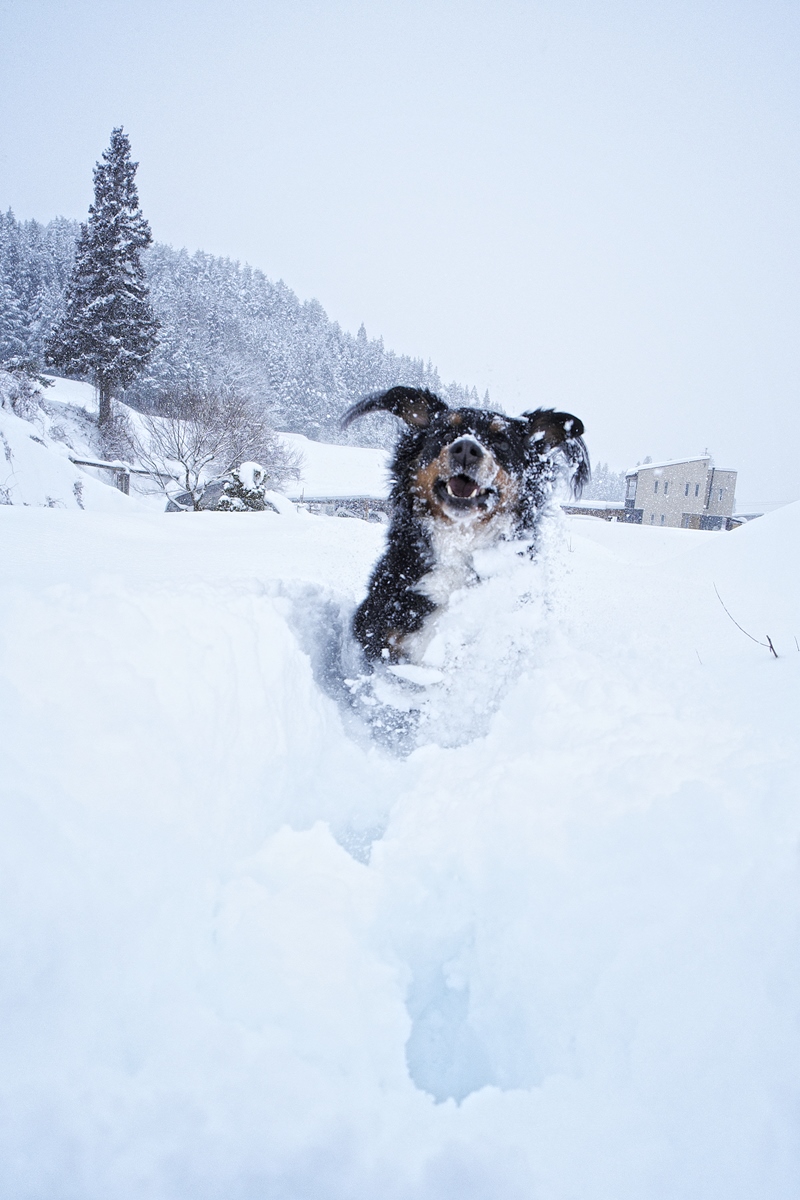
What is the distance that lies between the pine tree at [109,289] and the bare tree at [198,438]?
4.22m

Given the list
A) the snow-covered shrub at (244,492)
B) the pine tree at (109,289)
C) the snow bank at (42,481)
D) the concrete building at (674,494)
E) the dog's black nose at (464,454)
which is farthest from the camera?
the concrete building at (674,494)

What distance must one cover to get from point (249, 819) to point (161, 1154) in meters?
0.90

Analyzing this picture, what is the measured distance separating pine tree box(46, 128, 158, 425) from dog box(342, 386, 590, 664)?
2330cm

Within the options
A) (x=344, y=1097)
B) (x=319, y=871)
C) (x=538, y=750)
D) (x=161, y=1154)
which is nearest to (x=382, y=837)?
(x=319, y=871)

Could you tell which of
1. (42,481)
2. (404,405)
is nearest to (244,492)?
(42,481)

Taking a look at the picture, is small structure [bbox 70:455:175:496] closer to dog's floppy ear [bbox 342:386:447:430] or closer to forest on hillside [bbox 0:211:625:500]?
forest on hillside [bbox 0:211:625:500]

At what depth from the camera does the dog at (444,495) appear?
3.65 meters

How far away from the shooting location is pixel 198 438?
62.8ft

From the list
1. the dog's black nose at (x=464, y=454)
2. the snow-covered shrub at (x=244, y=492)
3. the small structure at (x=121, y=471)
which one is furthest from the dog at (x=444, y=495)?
the small structure at (x=121, y=471)

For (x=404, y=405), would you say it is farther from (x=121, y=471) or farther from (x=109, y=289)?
(x=109, y=289)

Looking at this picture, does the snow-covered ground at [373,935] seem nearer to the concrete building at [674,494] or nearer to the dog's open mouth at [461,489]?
the dog's open mouth at [461,489]

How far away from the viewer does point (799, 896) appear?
4.10ft

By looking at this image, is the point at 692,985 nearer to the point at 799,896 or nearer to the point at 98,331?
the point at 799,896

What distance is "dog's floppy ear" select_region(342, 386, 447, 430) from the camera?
379 cm
